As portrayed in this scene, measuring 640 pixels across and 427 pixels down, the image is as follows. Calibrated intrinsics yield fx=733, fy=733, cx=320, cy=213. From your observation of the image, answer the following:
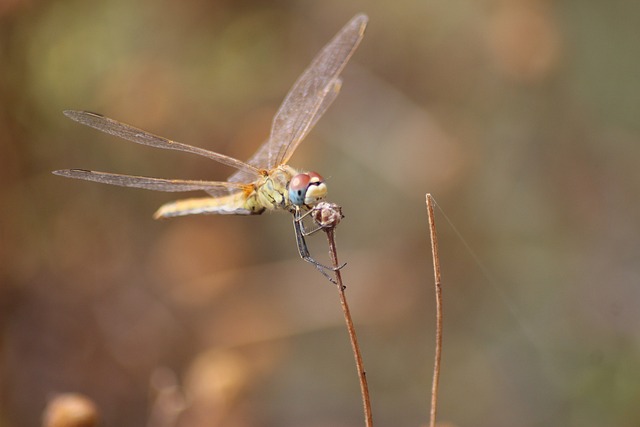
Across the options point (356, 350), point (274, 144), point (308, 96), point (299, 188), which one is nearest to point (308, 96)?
point (308, 96)

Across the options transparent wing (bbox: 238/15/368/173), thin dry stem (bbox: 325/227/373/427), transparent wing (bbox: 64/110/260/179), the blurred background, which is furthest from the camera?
the blurred background

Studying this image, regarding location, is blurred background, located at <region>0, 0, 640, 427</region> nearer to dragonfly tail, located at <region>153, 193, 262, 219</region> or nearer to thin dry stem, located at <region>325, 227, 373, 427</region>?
dragonfly tail, located at <region>153, 193, 262, 219</region>

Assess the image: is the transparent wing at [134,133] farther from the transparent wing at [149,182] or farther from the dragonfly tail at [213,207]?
the dragonfly tail at [213,207]

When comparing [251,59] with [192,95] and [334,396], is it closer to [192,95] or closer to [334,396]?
[192,95]

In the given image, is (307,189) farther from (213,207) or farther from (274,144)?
(213,207)

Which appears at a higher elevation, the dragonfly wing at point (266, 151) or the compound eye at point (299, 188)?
the dragonfly wing at point (266, 151)

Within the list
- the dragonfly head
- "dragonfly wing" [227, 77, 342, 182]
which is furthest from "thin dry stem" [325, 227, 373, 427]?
"dragonfly wing" [227, 77, 342, 182]

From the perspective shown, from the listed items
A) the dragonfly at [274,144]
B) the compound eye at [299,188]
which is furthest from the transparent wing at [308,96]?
the compound eye at [299,188]

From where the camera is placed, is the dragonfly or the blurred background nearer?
the dragonfly
